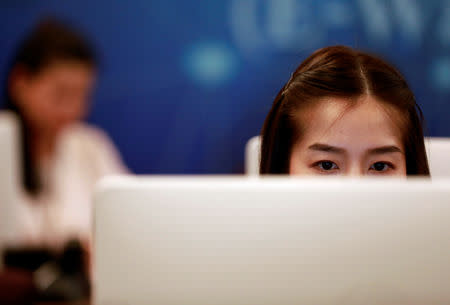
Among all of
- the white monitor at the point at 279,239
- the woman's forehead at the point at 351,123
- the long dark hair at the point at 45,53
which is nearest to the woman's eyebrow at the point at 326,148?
the woman's forehead at the point at 351,123

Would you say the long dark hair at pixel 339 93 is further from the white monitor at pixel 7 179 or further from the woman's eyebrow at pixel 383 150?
the white monitor at pixel 7 179

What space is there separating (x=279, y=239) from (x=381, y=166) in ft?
1.35

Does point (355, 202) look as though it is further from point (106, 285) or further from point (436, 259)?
point (106, 285)

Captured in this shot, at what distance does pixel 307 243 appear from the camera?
43 cm

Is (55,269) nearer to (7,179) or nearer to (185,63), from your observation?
(7,179)

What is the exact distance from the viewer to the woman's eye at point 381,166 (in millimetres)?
779

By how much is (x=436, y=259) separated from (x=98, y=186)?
287 millimetres

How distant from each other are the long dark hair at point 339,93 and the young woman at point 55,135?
1.43 metres

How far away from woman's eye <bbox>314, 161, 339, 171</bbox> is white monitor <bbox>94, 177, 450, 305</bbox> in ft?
1.20

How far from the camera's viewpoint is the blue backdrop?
2844 millimetres

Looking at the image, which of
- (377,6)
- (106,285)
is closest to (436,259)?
(106,285)

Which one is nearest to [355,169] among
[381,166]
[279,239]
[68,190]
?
[381,166]

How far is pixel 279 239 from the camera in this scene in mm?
426

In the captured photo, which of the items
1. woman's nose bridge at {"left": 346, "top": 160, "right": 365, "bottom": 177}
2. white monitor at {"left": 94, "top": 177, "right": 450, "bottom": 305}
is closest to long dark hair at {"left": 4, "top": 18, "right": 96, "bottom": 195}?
woman's nose bridge at {"left": 346, "top": 160, "right": 365, "bottom": 177}
